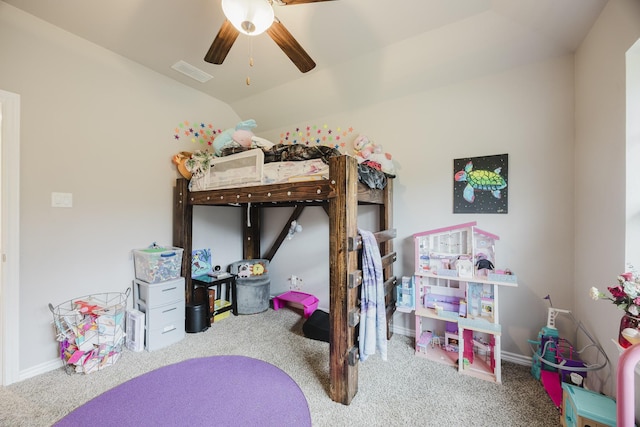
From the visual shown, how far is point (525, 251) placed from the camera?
6.95 feet

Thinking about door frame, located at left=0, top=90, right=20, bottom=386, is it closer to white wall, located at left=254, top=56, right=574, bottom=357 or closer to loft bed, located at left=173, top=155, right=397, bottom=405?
loft bed, located at left=173, top=155, right=397, bottom=405

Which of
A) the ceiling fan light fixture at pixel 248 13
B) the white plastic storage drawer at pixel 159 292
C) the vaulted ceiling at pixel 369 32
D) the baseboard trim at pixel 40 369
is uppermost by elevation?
the vaulted ceiling at pixel 369 32

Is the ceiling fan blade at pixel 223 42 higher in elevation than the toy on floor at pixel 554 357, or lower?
higher

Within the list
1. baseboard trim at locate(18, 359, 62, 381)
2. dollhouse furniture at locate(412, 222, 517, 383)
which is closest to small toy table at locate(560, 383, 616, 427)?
dollhouse furniture at locate(412, 222, 517, 383)

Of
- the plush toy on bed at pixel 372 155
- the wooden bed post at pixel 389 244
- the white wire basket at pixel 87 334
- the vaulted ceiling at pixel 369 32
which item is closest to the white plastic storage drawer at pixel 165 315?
the white wire basket at pixel 87 334

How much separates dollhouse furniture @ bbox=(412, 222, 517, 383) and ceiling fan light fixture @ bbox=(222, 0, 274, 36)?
2.00 m

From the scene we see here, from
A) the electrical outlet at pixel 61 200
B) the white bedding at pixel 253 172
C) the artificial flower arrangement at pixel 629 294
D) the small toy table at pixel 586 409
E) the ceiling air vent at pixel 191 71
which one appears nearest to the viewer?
the artificial flower arrangement at pixel 629 294

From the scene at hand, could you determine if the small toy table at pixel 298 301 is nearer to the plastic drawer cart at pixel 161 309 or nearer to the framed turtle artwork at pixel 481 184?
the plastic drawer cart at pixel 161 309

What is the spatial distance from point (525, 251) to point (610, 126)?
1044 millimetres

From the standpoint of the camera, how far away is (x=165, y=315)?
243 centimetres

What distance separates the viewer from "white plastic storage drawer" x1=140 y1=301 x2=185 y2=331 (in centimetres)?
234

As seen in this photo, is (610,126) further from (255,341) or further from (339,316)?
(255,341)

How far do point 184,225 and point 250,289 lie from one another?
109 cm

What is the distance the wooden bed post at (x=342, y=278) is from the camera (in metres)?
1.67
